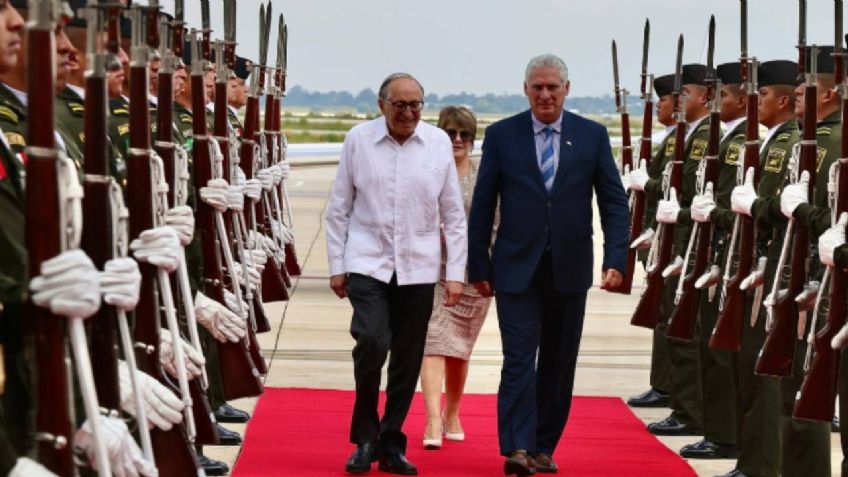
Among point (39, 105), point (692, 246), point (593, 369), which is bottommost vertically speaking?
point (593, 369)

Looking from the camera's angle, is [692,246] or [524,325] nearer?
[524,325]

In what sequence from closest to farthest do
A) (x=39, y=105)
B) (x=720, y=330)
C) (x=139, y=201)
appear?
1. (x=39, y=105)
2. (x=139, y=201)
3. (x=720, y=330)

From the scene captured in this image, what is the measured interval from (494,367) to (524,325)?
432 cm

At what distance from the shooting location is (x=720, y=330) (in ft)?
28.9

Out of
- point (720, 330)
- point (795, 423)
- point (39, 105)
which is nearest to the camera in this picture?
point (39, 105)

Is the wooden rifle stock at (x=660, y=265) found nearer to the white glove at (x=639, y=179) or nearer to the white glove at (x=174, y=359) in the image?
the white glove at (x=639, y=179)

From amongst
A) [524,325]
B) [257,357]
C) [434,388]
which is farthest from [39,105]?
[257,357]

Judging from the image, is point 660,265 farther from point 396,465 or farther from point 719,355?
point 396,465

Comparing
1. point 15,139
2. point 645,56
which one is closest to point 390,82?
point 15,139

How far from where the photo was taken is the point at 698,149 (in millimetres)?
10922

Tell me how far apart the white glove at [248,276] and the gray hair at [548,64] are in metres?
1.74

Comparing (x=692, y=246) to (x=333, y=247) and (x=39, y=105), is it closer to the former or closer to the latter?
(x=333, y=247)

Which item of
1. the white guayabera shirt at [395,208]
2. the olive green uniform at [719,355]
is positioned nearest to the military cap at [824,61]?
the olive green uniform at [719,355]

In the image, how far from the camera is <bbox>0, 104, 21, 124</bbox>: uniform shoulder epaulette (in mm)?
5426
